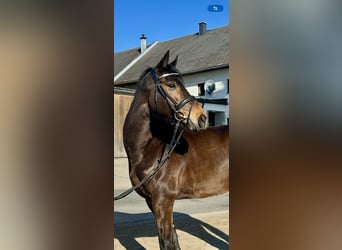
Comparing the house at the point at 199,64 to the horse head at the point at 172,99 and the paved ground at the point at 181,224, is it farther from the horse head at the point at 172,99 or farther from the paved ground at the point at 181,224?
the paved ground at the point at 181,224

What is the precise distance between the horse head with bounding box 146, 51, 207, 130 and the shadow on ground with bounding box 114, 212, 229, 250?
4.15 feet

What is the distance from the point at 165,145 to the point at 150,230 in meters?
1.33

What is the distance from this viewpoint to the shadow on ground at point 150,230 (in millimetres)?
2689

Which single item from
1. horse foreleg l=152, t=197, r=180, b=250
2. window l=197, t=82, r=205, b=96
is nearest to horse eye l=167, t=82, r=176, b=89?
horse foreleg l=152, t=197, r=180, b=250

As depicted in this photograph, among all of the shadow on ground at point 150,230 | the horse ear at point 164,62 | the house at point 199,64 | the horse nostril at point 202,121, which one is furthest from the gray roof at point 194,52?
the shadow on ground at point 150,230

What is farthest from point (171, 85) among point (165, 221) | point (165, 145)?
point (165, 221)
